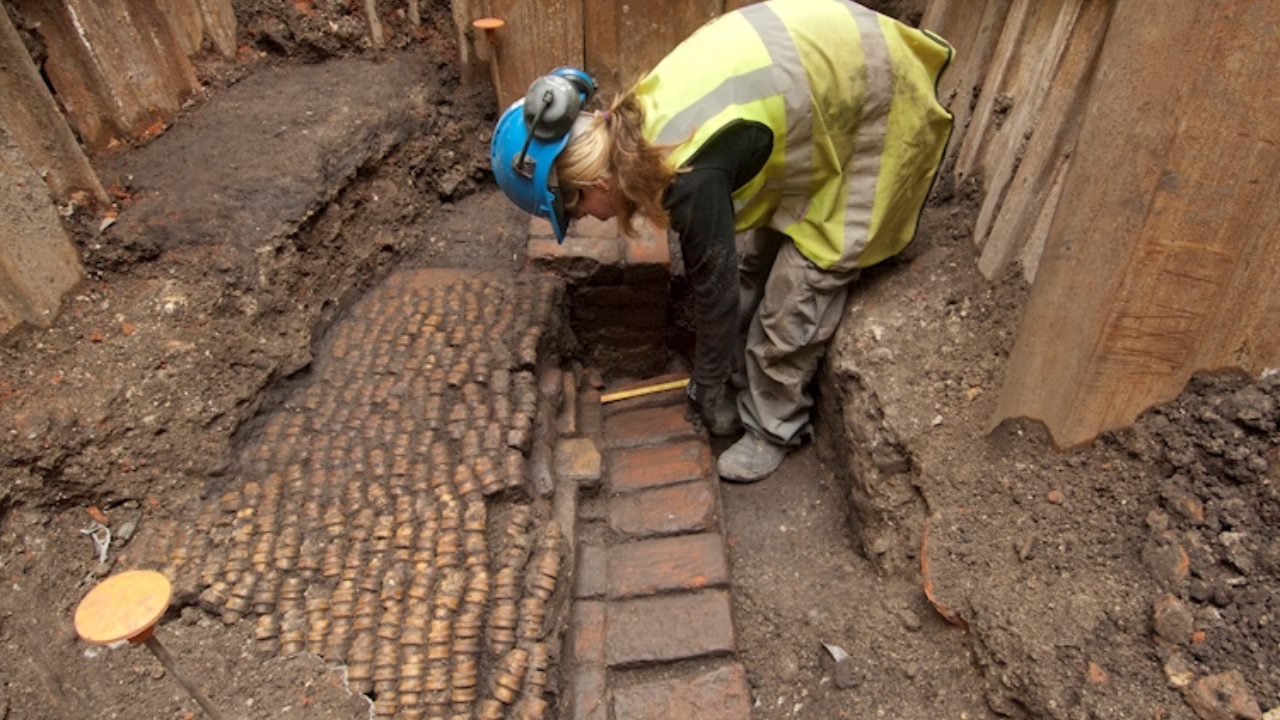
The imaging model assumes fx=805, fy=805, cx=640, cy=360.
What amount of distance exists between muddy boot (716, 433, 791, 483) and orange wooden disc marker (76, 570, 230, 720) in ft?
6.06

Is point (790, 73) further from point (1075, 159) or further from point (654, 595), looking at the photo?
point (654, 595)

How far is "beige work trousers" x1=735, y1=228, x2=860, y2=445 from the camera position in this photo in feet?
7.98

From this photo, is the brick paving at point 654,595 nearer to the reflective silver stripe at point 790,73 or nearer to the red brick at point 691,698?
the red brick at point 691,698

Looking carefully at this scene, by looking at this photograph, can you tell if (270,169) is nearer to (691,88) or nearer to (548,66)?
(548,66)

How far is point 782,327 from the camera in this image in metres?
2.51

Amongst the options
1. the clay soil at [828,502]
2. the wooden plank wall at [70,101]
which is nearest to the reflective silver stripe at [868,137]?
the clay soil at [828,502]

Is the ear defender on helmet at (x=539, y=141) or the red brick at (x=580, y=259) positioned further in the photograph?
the red brick at (x=580, y=259)

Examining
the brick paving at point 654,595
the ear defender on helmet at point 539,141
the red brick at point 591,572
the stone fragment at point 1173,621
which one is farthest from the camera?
the red brick at point 591,572

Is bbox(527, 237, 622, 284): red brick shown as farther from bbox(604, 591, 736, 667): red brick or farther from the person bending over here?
bbox(604, 591, 736, 667): red brick

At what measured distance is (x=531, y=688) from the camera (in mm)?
1765

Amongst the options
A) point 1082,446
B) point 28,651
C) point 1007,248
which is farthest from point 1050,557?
point 28,651

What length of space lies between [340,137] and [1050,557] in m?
2.51

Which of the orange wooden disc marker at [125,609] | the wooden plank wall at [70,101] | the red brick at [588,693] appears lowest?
the red brick at [588,693]

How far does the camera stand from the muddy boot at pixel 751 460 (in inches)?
109
